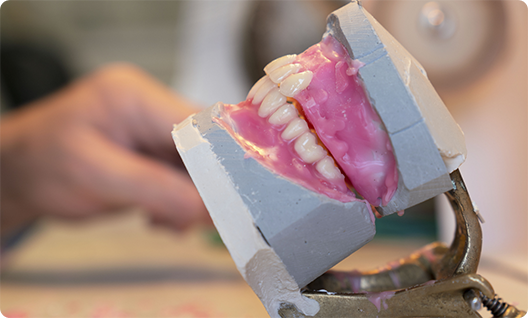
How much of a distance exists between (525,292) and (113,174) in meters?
0.88

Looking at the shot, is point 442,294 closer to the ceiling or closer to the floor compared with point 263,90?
closer to the floor

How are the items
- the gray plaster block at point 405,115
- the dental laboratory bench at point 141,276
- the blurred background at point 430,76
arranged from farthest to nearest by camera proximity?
the blurred background at point 430,76 < the dental laboratory bench at point 141,276 < the gray plaster block at point 405,115

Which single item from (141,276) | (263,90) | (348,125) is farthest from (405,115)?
(141,276)

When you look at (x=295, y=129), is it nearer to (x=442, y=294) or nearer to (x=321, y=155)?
(x=321, y=155)

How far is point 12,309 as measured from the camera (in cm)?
70

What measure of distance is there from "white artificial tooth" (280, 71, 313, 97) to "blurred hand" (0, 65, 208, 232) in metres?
0.62

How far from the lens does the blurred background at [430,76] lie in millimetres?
940

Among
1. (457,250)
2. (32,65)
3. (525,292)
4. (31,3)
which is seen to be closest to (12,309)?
(457,250)

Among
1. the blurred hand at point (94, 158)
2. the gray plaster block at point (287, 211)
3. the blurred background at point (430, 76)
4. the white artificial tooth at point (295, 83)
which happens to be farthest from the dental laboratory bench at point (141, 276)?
the white artificial tooth at point (295, 83)

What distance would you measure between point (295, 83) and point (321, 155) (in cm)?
9

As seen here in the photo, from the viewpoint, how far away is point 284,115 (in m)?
0.45

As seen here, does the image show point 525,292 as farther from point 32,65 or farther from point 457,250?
point 32,65

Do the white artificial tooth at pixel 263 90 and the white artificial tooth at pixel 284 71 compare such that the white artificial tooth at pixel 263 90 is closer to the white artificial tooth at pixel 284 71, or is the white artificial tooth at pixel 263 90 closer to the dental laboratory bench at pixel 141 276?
the white artificial tooth at pixel 284 71

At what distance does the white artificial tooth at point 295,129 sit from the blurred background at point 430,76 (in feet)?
2.10
